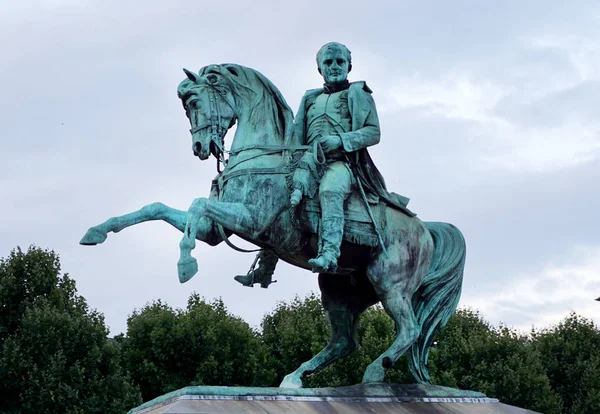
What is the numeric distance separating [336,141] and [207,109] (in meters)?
1.53

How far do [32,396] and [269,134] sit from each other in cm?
1642

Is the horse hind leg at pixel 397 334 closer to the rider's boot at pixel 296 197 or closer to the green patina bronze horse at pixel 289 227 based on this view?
the green patina bronze horse at pixel 289 227

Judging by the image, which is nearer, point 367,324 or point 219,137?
point 219,137

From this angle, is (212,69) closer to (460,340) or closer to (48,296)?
(48,296)

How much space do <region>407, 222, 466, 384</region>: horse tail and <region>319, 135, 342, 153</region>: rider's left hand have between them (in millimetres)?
1979

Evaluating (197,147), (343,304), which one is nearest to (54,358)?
(343,304)

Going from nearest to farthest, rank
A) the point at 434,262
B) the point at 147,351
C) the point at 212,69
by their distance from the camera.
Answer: the point at 212,69, the point at 434,262, the point at 147,351

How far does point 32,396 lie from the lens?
27.2 meters

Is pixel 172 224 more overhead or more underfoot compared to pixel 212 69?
more underfoot

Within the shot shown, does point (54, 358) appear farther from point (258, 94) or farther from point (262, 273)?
point (258, 94)

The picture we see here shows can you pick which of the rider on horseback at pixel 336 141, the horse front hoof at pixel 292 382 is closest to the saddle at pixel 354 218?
the rider on horseback at pixel 336 141

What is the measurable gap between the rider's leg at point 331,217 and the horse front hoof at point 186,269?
55.1 inches

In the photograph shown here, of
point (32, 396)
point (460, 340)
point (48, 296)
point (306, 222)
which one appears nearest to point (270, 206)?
point (306, 222)

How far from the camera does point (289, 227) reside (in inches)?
499
